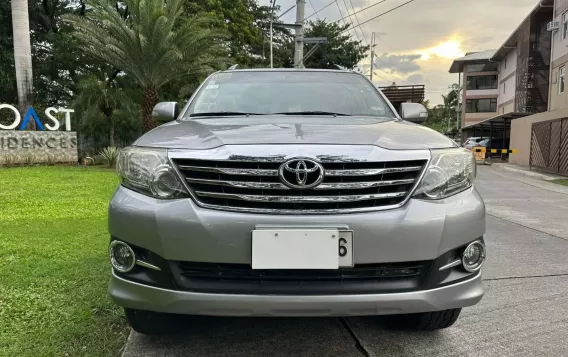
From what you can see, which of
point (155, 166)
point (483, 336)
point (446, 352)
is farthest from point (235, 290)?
point (483, 336)

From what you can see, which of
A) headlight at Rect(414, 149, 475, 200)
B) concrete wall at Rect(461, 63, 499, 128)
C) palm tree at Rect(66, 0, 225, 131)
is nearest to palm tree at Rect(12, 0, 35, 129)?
palm tree at Rect(66, 0, 225, 131)

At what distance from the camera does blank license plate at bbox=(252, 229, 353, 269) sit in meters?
1.81

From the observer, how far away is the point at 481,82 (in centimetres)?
4500

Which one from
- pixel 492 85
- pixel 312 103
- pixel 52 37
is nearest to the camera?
pixel 312 103

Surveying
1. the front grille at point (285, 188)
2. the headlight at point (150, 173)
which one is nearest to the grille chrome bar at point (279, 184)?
the front grille at point (285, 188)

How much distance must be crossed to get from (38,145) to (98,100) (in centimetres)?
303

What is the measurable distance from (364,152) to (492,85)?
48.3 meters

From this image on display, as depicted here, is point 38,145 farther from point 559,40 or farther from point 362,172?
point 559,40

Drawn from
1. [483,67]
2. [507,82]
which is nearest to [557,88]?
[507,82]

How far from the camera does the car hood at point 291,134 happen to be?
2.01 m

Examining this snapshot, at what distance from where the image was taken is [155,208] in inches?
74.8

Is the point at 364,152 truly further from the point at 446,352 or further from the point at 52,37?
the point at 52,37

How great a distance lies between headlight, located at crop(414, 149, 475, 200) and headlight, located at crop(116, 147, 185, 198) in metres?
1.09

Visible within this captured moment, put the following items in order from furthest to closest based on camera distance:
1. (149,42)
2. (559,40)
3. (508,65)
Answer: (508,65), (559,40), (149,42)
